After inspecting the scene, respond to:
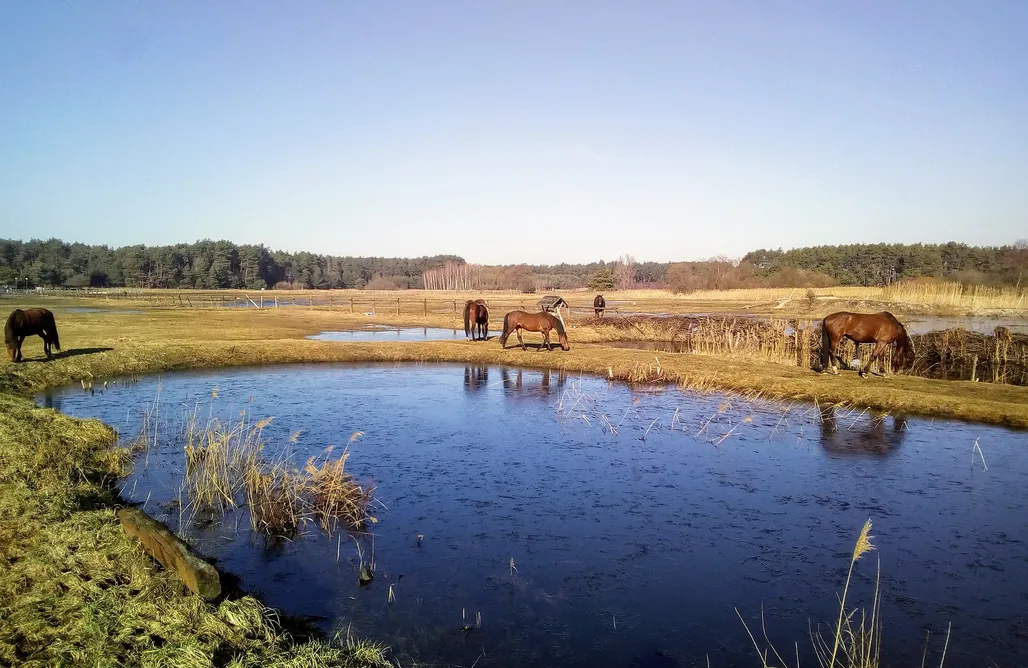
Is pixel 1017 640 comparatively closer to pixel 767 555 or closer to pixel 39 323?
pixel 767 555

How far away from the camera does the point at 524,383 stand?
58.0 ft

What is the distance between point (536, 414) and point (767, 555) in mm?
7254

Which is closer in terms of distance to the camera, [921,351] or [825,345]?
[825,345]

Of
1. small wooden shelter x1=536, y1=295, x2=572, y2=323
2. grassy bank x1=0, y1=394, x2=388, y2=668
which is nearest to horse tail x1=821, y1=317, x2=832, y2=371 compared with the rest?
small wooden shelter x1=536, y1=295, x2=572, y2=323

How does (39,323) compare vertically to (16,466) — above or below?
above

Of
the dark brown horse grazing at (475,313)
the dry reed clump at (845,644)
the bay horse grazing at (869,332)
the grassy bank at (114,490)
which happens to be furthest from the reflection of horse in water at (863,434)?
the dark brown horse grazing at (475,313)

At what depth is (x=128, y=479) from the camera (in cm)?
895

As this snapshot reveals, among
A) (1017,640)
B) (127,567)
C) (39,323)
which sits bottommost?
(1017,640)

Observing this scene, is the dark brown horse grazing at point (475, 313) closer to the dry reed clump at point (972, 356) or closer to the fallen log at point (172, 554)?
the dry reed clump at point (972, 356)

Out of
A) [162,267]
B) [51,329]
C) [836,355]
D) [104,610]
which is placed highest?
[162,267]

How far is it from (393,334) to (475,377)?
12007mm

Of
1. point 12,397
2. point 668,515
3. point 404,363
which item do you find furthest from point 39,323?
point 668,515

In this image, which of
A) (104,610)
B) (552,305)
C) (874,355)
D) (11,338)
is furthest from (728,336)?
(11,338)

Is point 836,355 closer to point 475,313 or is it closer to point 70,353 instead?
point 475,313
